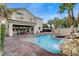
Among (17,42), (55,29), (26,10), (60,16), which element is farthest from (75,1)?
(17,42)

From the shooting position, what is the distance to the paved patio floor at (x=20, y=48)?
202cm

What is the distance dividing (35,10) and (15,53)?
22.5 inches

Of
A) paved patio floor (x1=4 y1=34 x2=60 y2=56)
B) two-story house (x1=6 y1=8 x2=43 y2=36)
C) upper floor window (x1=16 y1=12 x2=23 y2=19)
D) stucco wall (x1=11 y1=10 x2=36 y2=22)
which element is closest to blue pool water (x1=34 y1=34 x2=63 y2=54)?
paved patio floor (x1=4 y1=34 x2=60 y2=56)

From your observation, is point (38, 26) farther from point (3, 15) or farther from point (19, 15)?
point (3, 15)

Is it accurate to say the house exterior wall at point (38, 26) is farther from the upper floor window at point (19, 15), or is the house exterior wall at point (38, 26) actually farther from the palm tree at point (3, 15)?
the palm tree at point (3, 15)

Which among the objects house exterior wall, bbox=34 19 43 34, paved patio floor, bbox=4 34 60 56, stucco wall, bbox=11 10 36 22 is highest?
stucco wall, bbox=11 10 36 22

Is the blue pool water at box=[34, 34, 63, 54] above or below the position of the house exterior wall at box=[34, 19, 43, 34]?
below

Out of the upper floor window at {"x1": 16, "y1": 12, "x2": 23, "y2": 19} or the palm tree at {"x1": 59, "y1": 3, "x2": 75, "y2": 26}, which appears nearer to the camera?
the palm tree at {"x1": 59, "y1": 3, "x2": 75, "y2": 26}

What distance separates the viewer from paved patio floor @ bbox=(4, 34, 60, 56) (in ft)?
6.63

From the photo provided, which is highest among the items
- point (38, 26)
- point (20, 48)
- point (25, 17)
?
point (25, 17)

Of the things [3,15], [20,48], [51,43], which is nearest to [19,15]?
[3,15]

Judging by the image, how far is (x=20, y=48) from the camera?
2.04 metres

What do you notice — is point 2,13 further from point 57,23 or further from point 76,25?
point 76,25

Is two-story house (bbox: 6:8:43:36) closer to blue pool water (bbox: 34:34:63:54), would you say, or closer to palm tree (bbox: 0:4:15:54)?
palm tree (bbox: 0:4:15:54)
